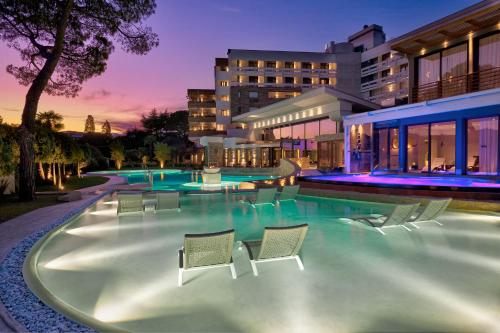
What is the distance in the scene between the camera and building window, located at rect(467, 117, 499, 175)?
47.8ft

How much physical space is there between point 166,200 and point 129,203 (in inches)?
44.9

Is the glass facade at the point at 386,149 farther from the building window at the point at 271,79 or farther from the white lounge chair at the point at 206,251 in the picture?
the building window at the point at 271,79

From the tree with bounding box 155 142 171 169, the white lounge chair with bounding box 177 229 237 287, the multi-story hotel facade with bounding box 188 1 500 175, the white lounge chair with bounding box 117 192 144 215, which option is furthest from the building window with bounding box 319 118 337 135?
the tree with bounding box 155 142 171 169

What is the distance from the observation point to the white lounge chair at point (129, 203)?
1001cm

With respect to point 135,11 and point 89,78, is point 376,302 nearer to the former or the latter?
point 135,11

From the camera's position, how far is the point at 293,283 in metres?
4.43

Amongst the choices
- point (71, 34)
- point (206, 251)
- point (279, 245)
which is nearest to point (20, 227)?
point (206, 251)

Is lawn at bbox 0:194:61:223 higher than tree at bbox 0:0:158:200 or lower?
lower

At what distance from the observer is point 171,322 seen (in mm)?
3408

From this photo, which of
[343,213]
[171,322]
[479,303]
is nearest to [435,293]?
[479,303]

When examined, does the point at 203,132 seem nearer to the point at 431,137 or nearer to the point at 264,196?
the point at 431,137

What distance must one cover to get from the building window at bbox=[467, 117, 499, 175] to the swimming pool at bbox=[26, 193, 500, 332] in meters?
8.80

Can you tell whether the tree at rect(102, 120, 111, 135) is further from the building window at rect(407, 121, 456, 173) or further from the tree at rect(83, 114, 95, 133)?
the building window at rect(407, 121, 456, 173)

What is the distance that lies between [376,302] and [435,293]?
873 mm
